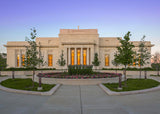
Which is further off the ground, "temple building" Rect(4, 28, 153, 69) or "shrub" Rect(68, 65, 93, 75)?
"temple building" Rect(4, 28, 153, 69)

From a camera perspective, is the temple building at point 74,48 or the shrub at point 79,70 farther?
the temple building at point 74,48

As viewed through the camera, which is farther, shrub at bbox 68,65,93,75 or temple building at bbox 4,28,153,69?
temple building at bbox 4,28,153,69

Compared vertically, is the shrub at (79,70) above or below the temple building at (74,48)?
below

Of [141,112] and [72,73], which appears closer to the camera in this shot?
[141,112]

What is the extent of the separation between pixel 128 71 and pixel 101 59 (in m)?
13.2

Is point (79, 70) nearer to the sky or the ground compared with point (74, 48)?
nearer to the ground

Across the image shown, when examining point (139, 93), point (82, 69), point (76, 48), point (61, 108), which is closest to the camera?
point (61, 108)

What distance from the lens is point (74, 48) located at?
129 ft

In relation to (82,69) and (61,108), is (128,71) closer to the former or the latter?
(82,69)

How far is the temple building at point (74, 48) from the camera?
38.9 meters

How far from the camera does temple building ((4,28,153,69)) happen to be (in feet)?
128

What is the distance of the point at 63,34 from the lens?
40844 mm

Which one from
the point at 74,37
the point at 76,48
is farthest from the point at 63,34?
the point at 76,48

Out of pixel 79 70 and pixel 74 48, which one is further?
pixel 74 48
